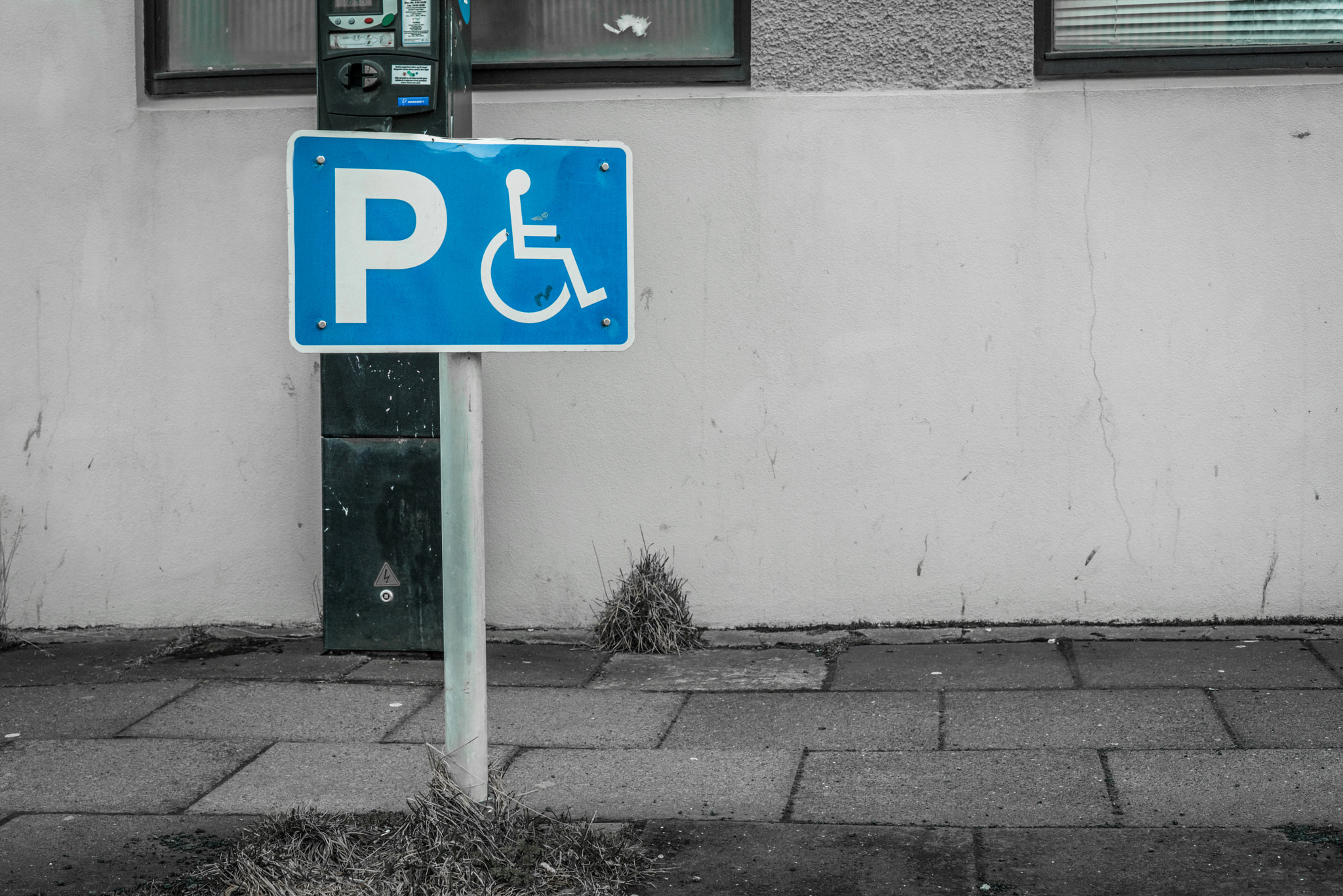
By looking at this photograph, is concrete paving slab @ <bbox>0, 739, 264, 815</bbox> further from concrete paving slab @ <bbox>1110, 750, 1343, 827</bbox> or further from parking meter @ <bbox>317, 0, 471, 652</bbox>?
concrete paving slab @ <bbox>1110, 750, 1343, 827</bbox>

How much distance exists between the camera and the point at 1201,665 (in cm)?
546

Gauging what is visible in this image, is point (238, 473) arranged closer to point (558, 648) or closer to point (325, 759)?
point (558, 648)

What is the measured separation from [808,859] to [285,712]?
93.0 inches

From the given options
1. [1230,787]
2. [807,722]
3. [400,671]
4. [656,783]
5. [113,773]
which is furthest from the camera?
[400,671]

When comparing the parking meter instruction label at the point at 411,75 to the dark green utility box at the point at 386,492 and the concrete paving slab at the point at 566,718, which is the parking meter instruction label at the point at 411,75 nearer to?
the dark green utility box at the point at 386,492

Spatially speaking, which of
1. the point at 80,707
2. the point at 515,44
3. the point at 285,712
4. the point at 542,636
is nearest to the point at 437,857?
the point at 285,712

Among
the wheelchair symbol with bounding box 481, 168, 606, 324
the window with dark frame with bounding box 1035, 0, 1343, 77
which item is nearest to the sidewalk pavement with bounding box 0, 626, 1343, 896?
the wheelchair symbol with bounding box 481, 168, 606, 324

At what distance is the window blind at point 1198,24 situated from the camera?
6.00 meters

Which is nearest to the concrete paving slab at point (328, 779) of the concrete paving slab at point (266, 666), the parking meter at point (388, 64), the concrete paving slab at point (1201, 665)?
the concrete paving slab at point (266, 666)

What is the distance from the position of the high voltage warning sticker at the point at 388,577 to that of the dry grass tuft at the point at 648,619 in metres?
0.92

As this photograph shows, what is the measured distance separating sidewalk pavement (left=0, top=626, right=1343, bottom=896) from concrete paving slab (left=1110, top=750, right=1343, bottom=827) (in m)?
0.01

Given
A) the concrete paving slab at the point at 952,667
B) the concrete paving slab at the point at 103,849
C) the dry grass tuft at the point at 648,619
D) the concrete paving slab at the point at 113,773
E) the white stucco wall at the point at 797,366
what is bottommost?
the concrete paving slab at the point at 103,849

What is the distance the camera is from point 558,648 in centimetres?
612

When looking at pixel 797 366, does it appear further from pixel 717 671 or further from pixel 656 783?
pixel 656 783
